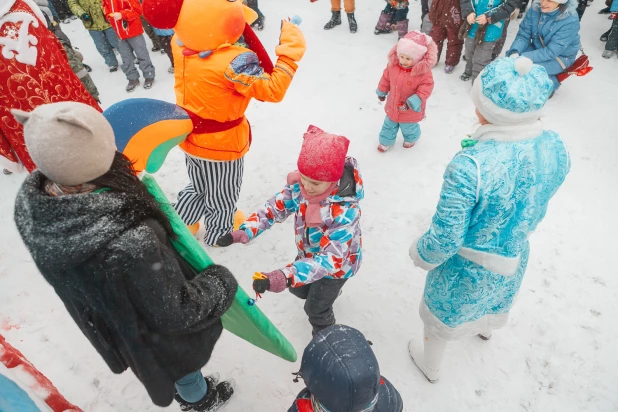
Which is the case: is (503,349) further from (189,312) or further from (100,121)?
(100,121)

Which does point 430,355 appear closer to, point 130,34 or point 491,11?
point 491,11

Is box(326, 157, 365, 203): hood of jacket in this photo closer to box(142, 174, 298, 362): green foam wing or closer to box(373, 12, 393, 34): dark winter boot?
box(142, 174, 298, 362): green foam wing

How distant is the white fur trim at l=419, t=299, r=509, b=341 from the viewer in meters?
2.22

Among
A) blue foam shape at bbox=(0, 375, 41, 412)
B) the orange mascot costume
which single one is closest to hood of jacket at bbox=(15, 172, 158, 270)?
blue foam shape at bbox=(0, 375, 41, 412)

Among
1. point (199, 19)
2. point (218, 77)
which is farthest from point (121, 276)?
point (199, 19)

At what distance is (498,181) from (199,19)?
1.88 metres

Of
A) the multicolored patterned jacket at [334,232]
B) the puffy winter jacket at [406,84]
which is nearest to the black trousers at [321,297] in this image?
the multicolored patterned jacket at [334,232]

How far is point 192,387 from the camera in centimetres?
217

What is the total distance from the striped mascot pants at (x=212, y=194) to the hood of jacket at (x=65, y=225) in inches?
67.2

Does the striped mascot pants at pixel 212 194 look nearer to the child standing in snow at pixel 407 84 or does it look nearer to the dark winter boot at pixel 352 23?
the child standing in snow at pixel 407 84

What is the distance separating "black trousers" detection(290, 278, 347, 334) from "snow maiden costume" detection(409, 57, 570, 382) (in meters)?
0.62

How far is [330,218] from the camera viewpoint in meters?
2.11

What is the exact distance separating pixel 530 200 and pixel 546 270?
1781 millimetres

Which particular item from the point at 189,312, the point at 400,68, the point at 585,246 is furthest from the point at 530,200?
the point at 400,68
